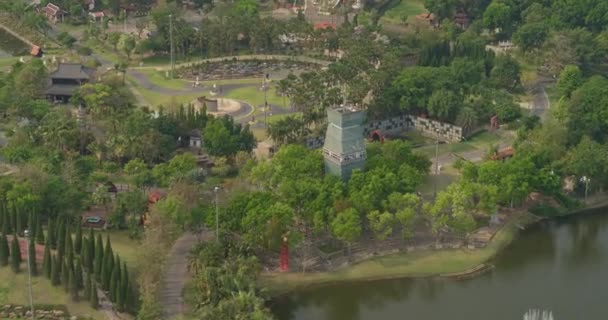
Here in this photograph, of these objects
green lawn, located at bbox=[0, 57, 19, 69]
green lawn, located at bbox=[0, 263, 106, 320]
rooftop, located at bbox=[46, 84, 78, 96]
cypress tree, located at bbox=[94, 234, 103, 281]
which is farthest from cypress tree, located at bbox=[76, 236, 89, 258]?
green lawn, located at bbox=[0, 57, 19, 69]

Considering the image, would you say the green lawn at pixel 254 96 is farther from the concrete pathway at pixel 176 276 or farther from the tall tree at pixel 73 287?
→ the tall tree at pixel 73 287

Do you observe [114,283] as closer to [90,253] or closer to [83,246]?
[90,253]

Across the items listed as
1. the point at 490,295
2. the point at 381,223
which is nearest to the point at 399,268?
the point at 381,223

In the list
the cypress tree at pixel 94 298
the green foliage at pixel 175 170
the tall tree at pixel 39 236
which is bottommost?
the cypress tree at pixel 94 298

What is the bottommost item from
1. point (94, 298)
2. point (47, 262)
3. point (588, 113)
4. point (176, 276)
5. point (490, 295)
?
point (490, 295)

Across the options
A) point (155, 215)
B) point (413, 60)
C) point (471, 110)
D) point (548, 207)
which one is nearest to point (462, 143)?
point (471, 110)

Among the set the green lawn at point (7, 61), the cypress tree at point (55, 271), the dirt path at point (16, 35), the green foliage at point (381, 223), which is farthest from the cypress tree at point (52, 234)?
the dirt path at point (16, 35)

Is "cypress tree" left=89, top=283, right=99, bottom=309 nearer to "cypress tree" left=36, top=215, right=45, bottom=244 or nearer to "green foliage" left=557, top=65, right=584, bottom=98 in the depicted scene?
"cypress tree" left=36, top=215, right=45, bottom=244

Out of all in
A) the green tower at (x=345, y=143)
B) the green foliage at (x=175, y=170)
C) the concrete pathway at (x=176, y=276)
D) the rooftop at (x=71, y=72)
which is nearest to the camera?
the concrete pathway at (x=176, y=276)
